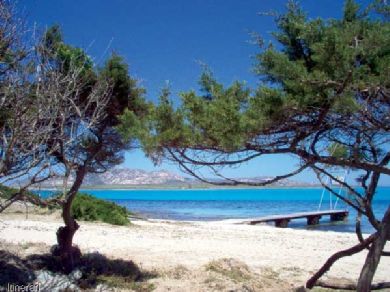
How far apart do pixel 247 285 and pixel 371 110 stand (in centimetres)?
409

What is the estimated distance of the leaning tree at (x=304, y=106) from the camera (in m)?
3.71

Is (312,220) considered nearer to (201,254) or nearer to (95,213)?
(95,213)

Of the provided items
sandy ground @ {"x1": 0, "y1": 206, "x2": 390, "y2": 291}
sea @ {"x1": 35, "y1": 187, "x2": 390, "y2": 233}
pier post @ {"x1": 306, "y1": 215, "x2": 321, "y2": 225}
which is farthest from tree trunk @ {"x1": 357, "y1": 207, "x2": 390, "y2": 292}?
pier post @ {"x1": 306, "y1": 215, "x2": 321, "y2": 225}

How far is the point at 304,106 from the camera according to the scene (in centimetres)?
389

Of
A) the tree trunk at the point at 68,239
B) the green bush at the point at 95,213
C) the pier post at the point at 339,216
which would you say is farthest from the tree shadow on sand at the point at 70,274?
the pier post at the point at 339,216

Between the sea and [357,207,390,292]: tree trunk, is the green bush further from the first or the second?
[357,207,390,292]: tree trunk

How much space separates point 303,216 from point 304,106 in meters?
27.9

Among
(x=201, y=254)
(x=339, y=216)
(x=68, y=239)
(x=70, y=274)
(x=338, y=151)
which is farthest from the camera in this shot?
(x=339, y=216)

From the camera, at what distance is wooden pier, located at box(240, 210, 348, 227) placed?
26.7 m

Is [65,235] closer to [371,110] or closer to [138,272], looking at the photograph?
[138,272]

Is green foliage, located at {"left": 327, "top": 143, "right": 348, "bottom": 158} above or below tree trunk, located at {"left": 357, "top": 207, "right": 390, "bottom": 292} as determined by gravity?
above

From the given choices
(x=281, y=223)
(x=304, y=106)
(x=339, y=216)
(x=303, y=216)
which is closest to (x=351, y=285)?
(x=304, y=106)

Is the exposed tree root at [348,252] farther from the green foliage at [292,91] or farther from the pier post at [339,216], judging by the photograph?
the pier post at [339,216]

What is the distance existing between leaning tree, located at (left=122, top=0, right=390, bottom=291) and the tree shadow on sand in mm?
2888
